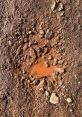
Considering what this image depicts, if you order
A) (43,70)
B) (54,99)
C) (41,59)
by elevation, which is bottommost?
(54,99)

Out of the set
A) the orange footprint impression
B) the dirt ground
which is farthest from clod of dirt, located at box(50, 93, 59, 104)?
the orange footprint impression

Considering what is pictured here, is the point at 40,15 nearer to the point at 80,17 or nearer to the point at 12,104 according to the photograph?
the point at 80,17

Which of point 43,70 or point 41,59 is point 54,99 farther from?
point 41,59

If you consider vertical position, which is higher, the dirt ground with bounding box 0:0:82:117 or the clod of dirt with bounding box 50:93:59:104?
the dirt ground with bounding box 0:0:82:117

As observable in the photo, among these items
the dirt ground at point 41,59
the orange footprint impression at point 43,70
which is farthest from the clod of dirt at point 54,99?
the orange footprint impression at point 43,70

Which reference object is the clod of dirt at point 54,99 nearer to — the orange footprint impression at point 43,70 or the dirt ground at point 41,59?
the dirt ground at point 41,59

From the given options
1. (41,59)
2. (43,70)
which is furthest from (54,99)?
(41,59)

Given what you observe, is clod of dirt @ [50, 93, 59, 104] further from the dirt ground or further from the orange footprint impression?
the orange footprint impression

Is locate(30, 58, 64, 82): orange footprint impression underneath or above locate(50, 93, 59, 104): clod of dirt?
above
